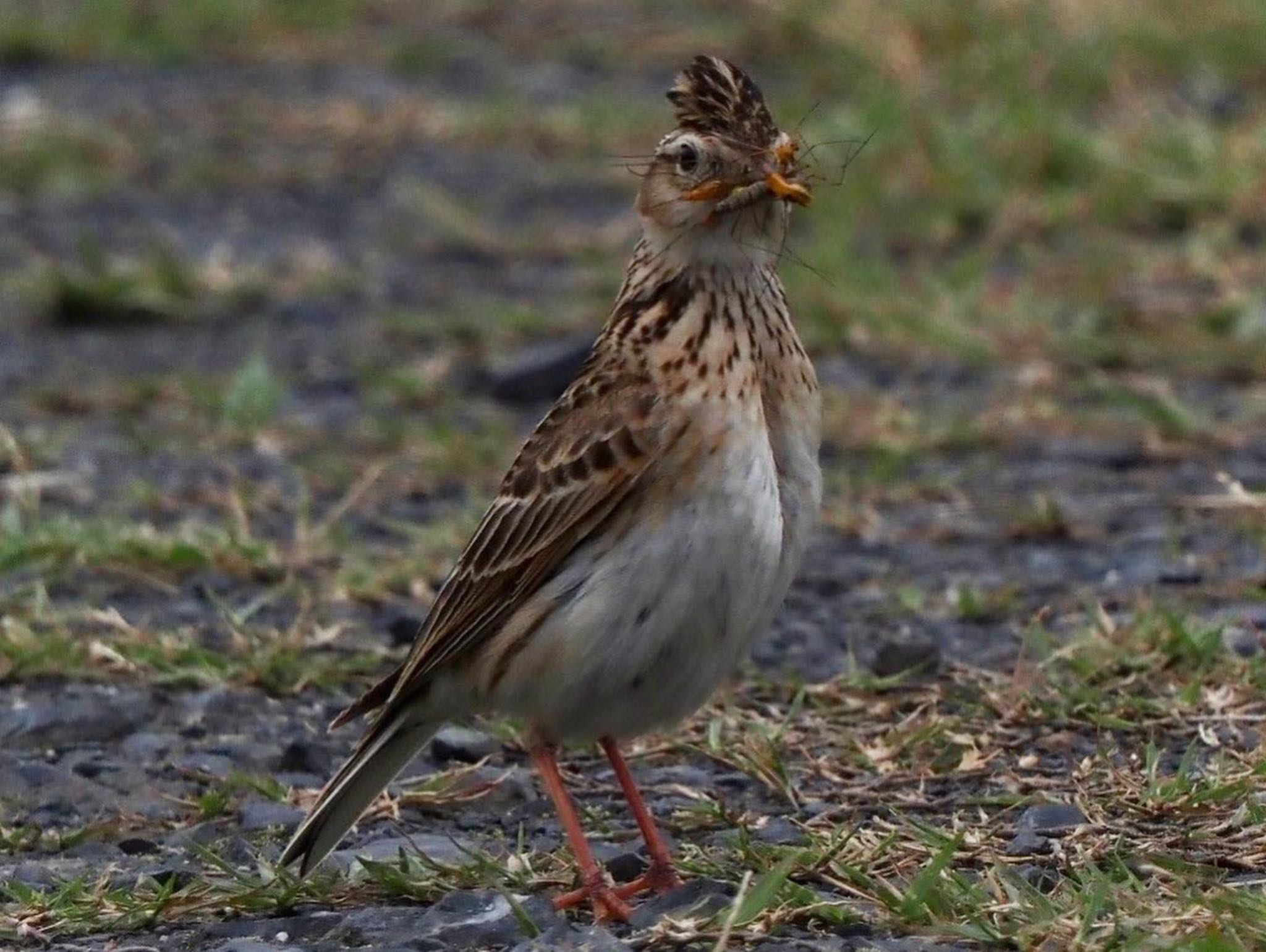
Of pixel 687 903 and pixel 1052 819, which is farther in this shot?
pixel 1052 819

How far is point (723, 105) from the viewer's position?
17.0 feet

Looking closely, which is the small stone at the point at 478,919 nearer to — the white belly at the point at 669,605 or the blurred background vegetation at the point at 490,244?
the white belly at the point at 669,605

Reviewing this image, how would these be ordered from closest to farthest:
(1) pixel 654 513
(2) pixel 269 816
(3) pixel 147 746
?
1. (1) pixel 654 513
2. (2) pixel 269 816
3. (3) pixel 147 746

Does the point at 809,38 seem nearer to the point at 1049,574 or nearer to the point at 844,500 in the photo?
the point at 844,500

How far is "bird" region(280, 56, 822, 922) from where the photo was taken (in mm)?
4887

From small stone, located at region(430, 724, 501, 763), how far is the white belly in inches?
43.1

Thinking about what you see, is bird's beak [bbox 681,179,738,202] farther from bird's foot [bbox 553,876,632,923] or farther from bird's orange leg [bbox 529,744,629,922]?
bird's foot [bbox 553,876,632,923]

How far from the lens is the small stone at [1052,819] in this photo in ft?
17.0

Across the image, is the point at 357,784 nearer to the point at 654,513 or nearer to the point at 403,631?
the point at 654,513

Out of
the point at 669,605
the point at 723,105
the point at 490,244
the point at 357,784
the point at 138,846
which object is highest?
the point at 723,105

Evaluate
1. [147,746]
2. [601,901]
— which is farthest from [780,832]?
[147,746]

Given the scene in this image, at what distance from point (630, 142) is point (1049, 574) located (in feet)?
19.6

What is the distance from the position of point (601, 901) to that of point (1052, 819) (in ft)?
3.13

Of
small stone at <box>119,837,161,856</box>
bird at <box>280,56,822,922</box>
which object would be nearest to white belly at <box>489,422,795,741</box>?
bird at <box>280,56,822,922</box>
